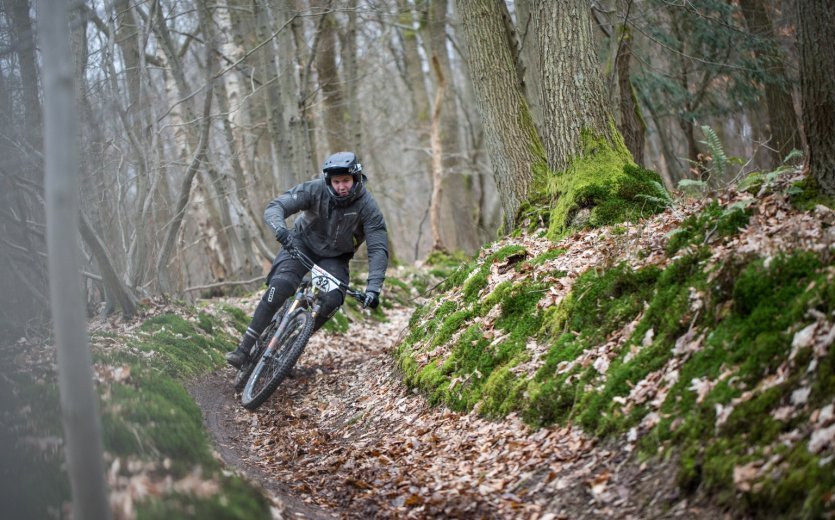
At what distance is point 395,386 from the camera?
870cm

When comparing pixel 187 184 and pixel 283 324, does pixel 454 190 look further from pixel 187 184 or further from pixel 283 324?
pixel 283 324

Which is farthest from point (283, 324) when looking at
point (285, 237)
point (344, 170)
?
point (344, 170)

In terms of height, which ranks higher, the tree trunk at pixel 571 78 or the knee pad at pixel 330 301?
the tree trunk at pixel 571 78

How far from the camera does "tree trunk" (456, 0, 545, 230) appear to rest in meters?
10.2

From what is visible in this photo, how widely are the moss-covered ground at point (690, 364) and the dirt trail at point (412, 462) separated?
188mm

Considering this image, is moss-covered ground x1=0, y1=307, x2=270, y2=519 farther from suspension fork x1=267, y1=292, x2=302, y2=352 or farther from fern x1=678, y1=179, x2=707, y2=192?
fern x1=678, y1=179, x2=707, y2=192

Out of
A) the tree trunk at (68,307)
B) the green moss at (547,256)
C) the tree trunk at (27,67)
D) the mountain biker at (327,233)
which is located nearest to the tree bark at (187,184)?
the tree trunk at (27,67)

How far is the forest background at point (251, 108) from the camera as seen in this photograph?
959cm

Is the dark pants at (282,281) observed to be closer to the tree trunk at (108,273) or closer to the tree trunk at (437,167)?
the tree trunk at (108,273)

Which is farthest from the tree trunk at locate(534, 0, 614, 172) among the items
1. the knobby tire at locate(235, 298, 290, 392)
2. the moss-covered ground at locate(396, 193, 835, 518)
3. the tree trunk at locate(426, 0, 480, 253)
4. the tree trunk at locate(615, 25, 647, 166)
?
the tree trunk at locate(426, 0, 480, 253)

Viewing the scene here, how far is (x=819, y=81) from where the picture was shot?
18.3ft

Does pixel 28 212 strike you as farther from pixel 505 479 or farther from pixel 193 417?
pixel 505 479

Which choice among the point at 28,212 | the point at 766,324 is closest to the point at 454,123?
the point at 28,212

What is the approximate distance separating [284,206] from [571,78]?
3680 mm
